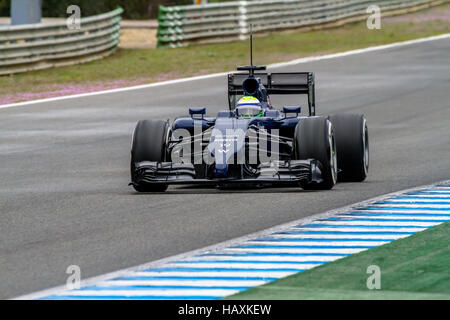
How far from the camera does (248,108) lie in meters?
14.1

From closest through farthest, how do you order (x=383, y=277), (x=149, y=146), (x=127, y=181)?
(x=383, y=277) → (x=149, y=146) → (x=127, y=181)

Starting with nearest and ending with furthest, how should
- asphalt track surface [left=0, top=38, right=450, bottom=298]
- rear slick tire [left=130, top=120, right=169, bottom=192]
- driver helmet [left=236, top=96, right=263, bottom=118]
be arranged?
asphalt track surface [left=0, top=38, right=450, bottom=298]
rear slick tire [left=130, top=120, right=169, bottom=192]
driver helmet [left=236, top=96, right=263, bottom=118]

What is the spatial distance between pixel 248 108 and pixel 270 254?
4.43 m

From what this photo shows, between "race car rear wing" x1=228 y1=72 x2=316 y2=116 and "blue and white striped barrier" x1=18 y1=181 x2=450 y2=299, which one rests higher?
"race car rear wing" x1=228 y1=72 x2=316 y2=116

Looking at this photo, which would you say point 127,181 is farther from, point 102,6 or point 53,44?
point 102,6

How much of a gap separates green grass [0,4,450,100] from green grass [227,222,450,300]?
18268mm

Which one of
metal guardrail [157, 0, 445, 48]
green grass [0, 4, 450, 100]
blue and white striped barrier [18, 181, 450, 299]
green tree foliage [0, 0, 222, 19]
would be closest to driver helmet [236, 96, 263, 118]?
blue and white striped barrier [18, 181, 450, 299]

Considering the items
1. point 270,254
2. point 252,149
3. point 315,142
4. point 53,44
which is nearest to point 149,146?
point 252,149

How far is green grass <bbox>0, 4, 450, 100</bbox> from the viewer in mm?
29531

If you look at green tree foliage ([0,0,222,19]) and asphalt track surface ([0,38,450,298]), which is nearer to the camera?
asphalt track surface ([0,38,450,298])

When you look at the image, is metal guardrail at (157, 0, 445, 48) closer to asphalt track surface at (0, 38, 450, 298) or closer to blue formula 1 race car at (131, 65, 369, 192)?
asphalt track surface at (0, 38, 450, 298)

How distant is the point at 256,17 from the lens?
3906cm
